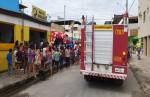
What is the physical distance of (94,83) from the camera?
15.5m

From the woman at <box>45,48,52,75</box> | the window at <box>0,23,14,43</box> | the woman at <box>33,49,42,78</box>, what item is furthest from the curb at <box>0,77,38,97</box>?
the window at <box>0,23,14,43</box>

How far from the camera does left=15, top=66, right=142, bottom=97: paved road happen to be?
12.5m

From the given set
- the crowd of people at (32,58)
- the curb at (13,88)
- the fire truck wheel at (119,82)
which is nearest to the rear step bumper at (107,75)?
the fire truck wheel at (119,82)

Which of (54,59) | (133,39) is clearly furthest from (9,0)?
(133,39)

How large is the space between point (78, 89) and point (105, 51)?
86.6 inches

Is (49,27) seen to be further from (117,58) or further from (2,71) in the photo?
(117,58)

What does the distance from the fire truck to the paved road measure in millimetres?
625

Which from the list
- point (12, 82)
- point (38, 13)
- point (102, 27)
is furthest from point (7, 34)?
point (102, 27)

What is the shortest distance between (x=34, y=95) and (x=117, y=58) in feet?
13.9

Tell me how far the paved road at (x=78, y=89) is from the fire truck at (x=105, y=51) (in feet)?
2.05

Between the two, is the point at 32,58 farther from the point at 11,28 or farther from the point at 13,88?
the point at 13,88

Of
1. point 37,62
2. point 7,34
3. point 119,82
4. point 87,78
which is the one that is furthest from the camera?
point 7,34

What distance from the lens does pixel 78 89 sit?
13625mm

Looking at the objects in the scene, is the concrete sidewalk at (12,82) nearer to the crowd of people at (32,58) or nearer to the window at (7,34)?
the crowd of people at (32,58)
